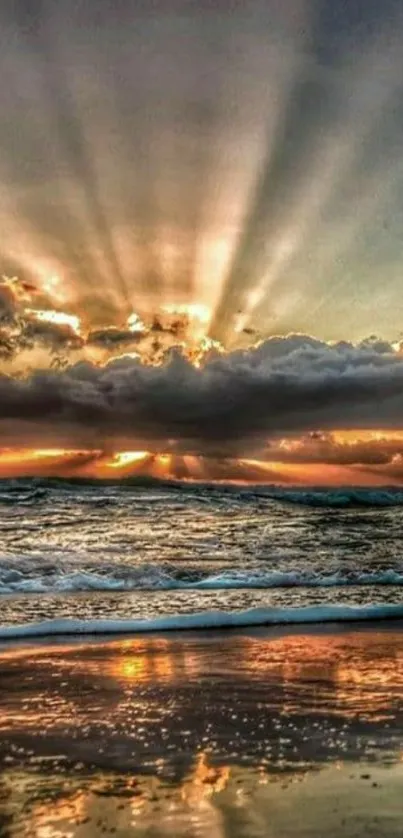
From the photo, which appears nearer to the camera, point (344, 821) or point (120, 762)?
point (344, 821)

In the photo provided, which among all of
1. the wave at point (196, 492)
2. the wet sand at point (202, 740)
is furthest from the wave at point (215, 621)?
the wave at point (196, 492)

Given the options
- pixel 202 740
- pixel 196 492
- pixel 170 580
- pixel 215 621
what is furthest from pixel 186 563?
pixel 196 492

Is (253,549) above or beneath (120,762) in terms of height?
above

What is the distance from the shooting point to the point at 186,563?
58.4ft

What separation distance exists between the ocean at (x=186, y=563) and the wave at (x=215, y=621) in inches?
0.9

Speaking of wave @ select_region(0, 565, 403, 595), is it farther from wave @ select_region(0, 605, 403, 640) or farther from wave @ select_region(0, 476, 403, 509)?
wave @ select_region(0, 476, 403, 509)

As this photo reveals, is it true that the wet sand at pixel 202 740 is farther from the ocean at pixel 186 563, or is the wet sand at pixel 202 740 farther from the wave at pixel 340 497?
the wave at pixel 340 497

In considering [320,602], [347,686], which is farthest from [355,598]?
[347,686]

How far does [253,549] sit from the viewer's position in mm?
20188

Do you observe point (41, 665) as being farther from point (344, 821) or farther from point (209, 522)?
point (209, 522)

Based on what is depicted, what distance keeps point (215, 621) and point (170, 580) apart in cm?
432

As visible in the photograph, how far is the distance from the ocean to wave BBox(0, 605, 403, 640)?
22mm

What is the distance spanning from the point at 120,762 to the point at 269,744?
961mm

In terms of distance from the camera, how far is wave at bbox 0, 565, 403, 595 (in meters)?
14.2
